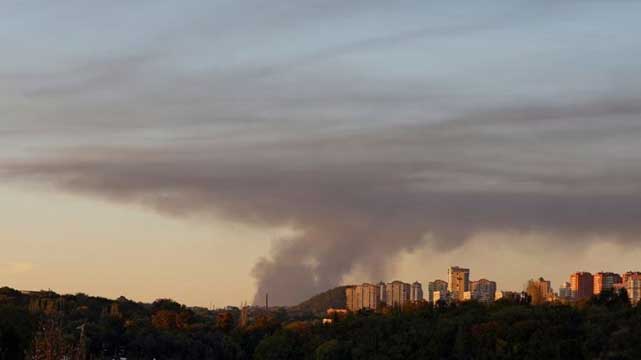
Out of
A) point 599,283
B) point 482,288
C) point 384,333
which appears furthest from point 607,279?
point 384,333

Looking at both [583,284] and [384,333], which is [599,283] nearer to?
[583,284]

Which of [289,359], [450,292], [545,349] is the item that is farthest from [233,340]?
[450,292]

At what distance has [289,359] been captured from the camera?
111 metres

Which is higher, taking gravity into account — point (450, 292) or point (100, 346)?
point (450, 292)

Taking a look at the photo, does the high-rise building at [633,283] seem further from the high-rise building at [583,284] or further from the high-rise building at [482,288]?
the high-rise building at [482,288]

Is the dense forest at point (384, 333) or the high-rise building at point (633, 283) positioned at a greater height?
the high-rise building at point (633, 283)

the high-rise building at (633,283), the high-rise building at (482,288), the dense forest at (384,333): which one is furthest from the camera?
the high-rise building at (482,288)

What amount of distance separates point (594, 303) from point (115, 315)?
4941 centimetres

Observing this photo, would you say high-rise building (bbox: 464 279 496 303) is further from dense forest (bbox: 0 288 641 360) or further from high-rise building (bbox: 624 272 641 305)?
dense forest (bbox: 0 288 641 360)

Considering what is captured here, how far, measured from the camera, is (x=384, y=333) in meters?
107

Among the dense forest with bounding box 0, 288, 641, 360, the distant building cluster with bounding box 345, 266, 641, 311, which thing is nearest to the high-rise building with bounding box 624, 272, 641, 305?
the distant building cluster with bounding box 345, 266, 641, 311

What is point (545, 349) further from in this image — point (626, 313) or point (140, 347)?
point (140, 347)

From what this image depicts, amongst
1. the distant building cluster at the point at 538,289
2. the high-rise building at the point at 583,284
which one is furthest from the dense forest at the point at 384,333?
the high-rise building at the point at 583,284

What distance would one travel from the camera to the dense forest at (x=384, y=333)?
90.2 m
